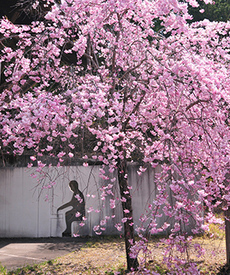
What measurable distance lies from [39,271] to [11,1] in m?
4.84

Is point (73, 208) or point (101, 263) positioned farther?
point (73, 208)

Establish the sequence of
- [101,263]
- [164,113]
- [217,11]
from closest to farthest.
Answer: [164,113], [101,263], [217,11]

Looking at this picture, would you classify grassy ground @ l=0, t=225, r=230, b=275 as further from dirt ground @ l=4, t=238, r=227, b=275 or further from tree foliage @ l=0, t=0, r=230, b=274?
tree foliage @ l=0, t=0, r=230, b=274

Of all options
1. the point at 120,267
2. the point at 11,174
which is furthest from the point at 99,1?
the point at 11,174

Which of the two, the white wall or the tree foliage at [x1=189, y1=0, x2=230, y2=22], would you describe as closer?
the white wall

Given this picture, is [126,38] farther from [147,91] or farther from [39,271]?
[39,271]

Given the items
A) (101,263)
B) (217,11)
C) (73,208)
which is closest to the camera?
(101,263)

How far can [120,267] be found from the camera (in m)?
5.04

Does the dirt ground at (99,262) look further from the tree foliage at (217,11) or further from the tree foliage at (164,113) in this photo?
the tree foliage at (217,11)

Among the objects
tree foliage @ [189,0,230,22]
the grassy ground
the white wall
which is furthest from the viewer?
tree foliage @ [189,0,230,22]

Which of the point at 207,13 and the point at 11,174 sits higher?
the point at 207,13

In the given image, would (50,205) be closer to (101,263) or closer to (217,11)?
(101,263)

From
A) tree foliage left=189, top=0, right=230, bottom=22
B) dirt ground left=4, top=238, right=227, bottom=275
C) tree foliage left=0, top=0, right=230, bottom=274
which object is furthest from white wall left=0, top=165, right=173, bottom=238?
tree foliage left=189, top=0, right=230, bottom=22

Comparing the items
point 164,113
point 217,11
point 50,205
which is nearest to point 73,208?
point 50,205
